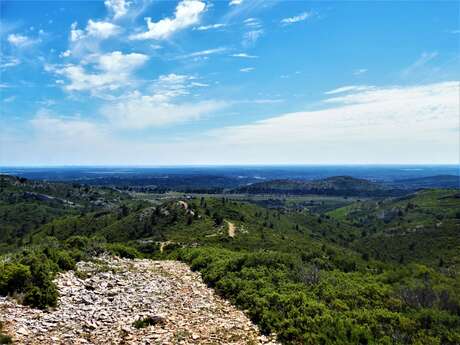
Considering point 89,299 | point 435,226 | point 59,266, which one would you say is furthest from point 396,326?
point 435,226

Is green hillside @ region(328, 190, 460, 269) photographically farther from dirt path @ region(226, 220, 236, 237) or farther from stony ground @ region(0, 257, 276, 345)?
stony ground @ region(0, 257, 276, 345)

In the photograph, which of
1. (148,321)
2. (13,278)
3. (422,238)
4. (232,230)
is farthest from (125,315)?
(422,238)

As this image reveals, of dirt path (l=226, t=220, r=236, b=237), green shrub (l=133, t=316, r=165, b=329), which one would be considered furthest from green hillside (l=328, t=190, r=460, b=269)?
green shrub (l=133, t=316, r=165, b=329)

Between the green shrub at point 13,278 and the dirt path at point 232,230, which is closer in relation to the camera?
the green shrub at point 13,278

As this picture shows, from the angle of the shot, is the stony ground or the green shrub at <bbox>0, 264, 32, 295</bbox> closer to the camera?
the stony ground

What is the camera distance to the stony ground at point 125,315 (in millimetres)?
12469

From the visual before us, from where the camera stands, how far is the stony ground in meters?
12.5

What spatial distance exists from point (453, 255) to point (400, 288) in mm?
87223

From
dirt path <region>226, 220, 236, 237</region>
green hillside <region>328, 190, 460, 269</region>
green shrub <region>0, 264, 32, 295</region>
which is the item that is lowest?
green hillside <region>328, 190, 460, 269</region>

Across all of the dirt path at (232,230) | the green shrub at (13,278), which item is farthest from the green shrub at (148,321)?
the dirt path at (232,230)

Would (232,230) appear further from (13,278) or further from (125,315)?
(13,278)

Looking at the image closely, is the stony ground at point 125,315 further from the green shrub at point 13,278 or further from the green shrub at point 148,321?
the green shrub at point 13,278

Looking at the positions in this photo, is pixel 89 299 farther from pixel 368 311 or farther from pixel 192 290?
pixel 368 311

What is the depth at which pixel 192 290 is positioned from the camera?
2070 cm
